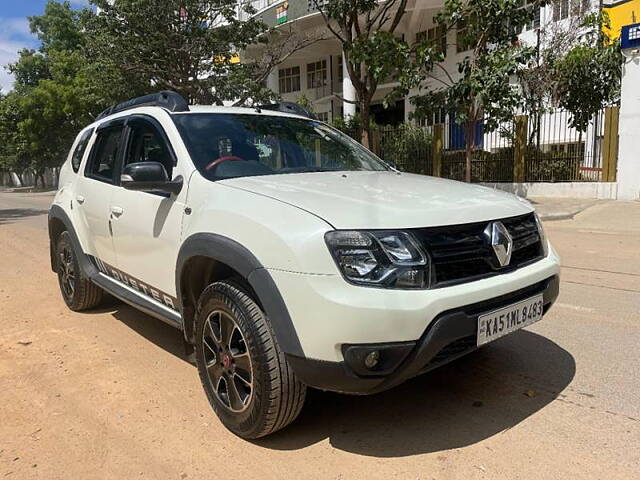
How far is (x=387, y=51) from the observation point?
13.1 m

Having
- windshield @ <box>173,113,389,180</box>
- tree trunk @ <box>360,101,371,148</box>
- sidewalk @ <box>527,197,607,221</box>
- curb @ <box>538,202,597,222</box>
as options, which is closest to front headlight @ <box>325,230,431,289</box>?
windshield @ <box>173,113,389,180</box>

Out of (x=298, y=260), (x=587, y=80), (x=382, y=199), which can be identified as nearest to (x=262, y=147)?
(x=382, y=199)

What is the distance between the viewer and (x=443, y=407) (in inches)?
121

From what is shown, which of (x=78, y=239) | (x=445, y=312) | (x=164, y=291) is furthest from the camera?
(x=78, y=239)

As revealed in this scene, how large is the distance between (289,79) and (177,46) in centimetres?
1717

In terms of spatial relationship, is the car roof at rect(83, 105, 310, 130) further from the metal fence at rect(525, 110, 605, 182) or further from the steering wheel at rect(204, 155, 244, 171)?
the metal fence at rect(525, 110, 605, 182)

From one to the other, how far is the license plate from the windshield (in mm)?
1551

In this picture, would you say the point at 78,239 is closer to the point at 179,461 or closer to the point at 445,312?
→ the point at 179,461

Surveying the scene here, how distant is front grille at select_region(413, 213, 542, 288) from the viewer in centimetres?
242

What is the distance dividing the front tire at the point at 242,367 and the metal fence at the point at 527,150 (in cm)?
1232

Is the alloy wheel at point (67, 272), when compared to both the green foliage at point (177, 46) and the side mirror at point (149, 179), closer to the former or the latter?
the side mirror at point (149, 179)

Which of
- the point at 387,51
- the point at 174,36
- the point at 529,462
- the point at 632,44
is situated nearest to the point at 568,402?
the point at 529,462

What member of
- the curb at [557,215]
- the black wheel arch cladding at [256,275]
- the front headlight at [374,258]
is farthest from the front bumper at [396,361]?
the curb at [557,215]

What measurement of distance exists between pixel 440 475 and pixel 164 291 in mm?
1945
